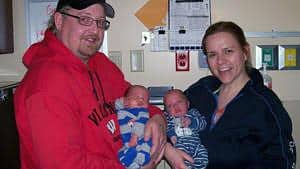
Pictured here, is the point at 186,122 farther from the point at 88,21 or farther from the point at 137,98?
the point at 88,21

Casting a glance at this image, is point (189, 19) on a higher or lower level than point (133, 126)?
higher

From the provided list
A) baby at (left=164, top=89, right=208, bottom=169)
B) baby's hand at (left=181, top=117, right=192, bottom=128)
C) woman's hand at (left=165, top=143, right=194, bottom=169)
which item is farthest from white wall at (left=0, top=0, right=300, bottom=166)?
woman's hand at (left=165, top=143, right=194, bottom=169)

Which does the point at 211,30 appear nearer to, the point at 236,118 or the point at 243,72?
the point at 243,72

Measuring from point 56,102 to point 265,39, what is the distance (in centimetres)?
162

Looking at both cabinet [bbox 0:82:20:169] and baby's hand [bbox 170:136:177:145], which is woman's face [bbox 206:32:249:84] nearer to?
baby's hand [bbox 170:136:177:145]

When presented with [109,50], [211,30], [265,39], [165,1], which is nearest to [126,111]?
[211,30]

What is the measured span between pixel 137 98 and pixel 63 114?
511 millimetres

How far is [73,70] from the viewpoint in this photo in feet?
4.84

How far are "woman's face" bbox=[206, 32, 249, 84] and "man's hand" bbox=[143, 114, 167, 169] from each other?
403 mm

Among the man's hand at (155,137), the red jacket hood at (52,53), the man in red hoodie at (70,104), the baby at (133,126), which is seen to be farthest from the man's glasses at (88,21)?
the man's hand at (155,137)

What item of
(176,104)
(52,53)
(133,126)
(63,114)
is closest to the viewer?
(63,114)

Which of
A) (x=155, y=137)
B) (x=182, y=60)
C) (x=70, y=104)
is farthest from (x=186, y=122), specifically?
(x=182, y=60)

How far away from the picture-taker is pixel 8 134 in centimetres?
186

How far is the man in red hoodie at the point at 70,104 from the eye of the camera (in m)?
1.26
